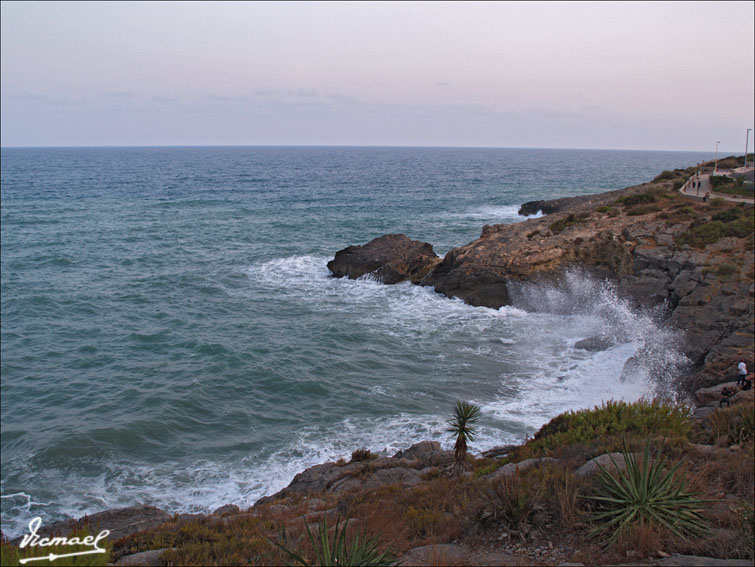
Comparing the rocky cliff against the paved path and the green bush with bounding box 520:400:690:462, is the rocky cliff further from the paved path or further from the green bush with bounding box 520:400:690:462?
the green bush with bounding box 520:400:690:462

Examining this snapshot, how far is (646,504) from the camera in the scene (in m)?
6.25

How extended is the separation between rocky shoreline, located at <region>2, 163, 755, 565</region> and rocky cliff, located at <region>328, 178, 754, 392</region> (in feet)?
0.20

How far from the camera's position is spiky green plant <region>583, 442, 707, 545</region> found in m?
6.06

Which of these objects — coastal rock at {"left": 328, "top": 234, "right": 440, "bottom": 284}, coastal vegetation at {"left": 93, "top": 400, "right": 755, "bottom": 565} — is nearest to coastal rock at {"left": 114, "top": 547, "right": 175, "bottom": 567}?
coastal vegetation at {"left": 93, "top": 400, "right": 755, "bottom": 565}

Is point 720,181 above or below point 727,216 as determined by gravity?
above

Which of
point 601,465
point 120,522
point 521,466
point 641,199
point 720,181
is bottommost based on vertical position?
point 120,522

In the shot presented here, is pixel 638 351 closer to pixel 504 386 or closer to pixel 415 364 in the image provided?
pixel 504 386

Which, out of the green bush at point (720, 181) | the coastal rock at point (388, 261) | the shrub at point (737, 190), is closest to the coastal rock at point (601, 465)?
the coastal rock at point (388, 261)

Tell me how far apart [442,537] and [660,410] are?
5809 millimetres

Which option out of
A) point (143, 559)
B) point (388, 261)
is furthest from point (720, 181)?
point (143, 559)

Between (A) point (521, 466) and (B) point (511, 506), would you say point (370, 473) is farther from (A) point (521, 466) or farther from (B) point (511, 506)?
(B) point (511, 506)

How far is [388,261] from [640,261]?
1568 centimetres

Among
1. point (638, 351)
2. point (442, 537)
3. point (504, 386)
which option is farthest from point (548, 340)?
point (442, 537)

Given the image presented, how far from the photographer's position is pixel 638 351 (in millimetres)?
20312
